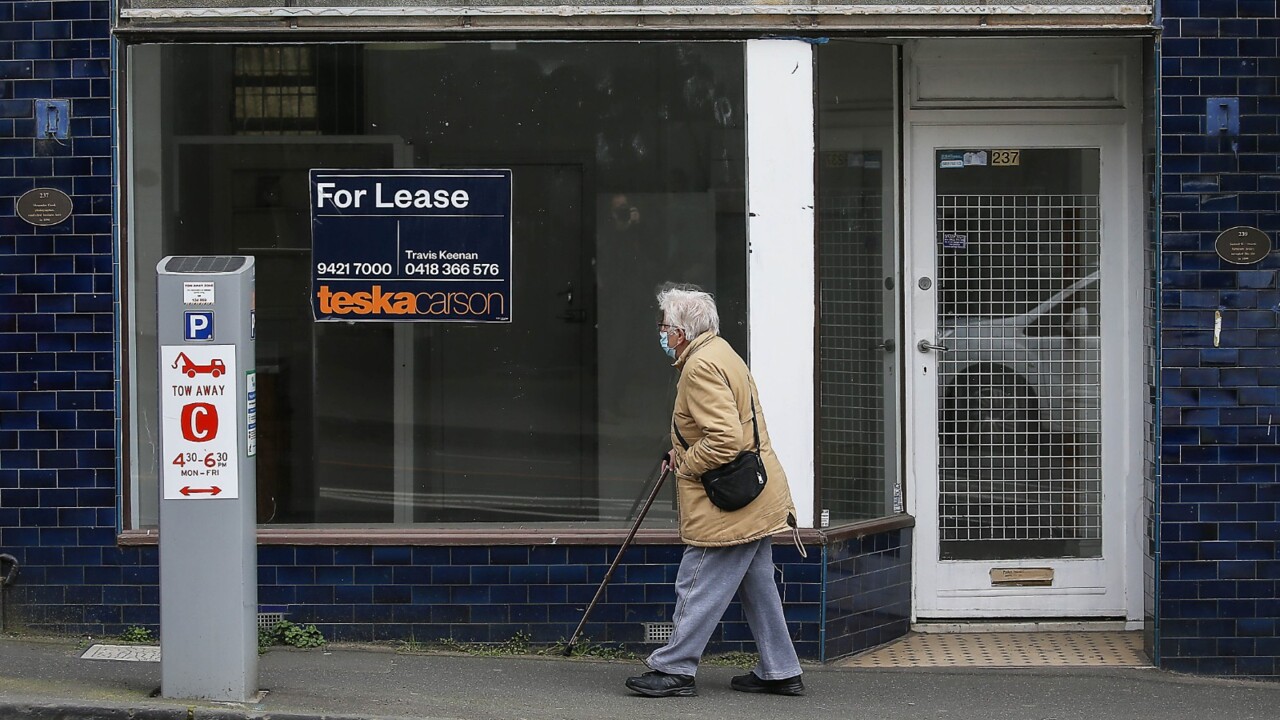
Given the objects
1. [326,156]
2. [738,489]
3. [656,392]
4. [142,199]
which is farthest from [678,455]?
[142,199]

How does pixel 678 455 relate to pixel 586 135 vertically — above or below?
below

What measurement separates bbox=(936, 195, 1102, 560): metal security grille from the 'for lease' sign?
2256 millimetres

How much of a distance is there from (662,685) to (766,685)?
0.47m

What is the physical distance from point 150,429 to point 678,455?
2616 millimetres

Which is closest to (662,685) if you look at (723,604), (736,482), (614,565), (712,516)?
(723,604)

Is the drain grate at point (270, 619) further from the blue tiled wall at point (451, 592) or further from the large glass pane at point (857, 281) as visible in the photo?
Result: the large glass pane at point (857, 281)

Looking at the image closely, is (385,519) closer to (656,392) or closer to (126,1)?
(656,392)

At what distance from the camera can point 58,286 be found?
6.89m

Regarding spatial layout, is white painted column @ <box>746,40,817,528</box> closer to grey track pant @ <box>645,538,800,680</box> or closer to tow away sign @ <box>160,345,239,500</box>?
grey track pant @ <box>645,538,800,680</box>

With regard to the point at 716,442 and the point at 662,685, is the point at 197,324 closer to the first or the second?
the point at 716,442

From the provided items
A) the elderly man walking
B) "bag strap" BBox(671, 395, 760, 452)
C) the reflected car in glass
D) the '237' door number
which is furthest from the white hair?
the '237' door number

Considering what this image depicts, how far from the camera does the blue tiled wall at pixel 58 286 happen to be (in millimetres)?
6852

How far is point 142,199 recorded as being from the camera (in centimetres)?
707

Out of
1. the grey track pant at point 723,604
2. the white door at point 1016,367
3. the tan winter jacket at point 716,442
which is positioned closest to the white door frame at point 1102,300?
the white door at point 1016,367
